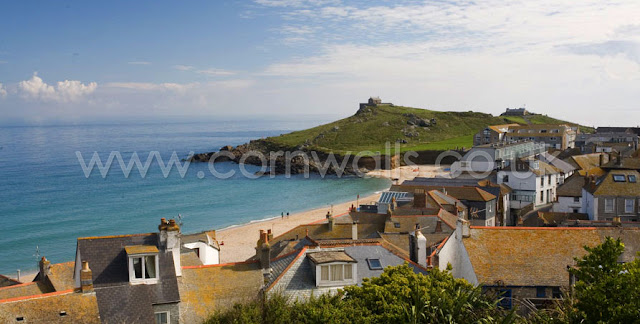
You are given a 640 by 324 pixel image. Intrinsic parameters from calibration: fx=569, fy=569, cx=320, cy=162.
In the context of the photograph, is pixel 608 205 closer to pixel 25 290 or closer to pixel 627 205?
pixel 627 205

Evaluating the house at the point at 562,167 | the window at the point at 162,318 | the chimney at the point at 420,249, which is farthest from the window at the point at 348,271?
the house at the point at 562,167

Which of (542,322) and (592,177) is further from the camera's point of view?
(592,177)

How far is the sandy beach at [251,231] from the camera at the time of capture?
52281 millimetres

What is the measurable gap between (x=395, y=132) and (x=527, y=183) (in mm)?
110238

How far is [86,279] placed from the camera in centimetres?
1767

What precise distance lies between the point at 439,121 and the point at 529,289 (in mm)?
166249

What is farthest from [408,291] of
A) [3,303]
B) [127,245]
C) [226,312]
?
[3,303]

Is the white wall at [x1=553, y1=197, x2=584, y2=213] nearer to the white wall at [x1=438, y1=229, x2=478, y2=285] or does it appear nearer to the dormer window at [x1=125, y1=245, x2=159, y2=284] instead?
the white wall at [x1=438, y1=229, x2=478, y2=285]

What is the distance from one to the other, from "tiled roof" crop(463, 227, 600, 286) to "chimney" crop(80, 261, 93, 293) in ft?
44.9

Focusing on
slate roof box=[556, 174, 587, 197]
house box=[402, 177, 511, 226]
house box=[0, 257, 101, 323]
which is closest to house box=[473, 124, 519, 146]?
house box=[402, 177, 511, 226]

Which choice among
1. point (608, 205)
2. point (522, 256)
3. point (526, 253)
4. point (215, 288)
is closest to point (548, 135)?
point (608, 205)

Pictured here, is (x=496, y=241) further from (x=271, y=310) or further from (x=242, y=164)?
(x=242, y=164)

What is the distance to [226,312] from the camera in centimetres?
1733

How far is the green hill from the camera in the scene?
152625 millimetres
